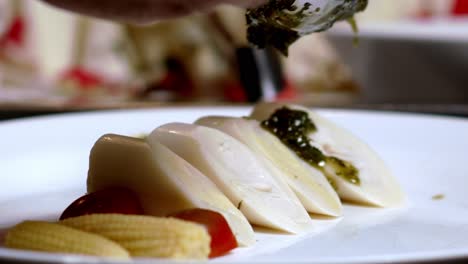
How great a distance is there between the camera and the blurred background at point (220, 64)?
1831 millimetres

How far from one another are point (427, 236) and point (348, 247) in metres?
0.10

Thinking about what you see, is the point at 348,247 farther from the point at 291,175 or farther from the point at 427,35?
the point at 427,35

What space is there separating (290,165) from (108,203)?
247mm

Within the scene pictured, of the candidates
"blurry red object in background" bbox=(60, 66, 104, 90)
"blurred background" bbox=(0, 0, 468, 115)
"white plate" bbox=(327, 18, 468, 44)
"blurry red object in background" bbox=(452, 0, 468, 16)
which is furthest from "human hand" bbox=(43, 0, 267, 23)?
"blurry red object in background" bbox=(452, 0, 468, 16)

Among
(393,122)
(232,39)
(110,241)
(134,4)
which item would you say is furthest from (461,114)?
(110,241)

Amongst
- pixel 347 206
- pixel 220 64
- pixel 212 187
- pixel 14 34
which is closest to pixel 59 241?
pixel 212 187

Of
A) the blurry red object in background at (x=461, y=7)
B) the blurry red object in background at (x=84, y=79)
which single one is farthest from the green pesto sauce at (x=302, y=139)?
the blurry red object in background at (x=461, y=7)

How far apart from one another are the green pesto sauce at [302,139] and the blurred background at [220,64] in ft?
0.51

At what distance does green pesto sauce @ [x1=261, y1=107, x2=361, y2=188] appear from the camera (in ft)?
3.39

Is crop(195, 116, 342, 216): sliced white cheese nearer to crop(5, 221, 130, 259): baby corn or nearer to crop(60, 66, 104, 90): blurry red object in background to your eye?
crop(5, 221, 130, 259): baby corn

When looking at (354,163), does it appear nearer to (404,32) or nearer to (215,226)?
(215,226)

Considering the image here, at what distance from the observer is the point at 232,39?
73.5 inches

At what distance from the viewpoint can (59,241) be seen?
28.2 inches

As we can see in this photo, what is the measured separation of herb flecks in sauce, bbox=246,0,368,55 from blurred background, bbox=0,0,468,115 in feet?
0.71
